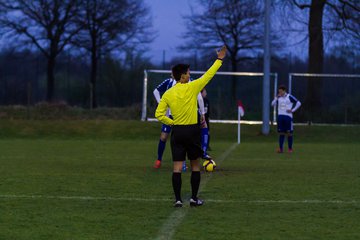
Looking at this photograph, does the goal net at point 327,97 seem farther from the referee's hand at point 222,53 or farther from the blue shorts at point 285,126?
the referee's hand at point 222,53

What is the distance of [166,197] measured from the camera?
29.7 ft

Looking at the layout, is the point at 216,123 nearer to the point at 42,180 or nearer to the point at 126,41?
the point at 126,41

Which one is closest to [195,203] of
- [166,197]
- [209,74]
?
[166,197]

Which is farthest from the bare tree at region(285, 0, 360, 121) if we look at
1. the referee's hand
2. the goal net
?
the referee's hand

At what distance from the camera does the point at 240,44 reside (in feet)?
130

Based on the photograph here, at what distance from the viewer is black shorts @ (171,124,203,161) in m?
8.21

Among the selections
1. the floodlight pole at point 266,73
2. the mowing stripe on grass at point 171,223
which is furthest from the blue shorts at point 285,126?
the mowing stripe on grass at point 171,223

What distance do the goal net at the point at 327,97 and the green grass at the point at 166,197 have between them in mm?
11369

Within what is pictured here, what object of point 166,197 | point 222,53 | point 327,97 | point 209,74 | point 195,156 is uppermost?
point 222,53

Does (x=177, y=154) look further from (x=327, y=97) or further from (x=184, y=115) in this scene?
(x=327, y=97)

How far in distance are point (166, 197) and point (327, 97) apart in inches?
869

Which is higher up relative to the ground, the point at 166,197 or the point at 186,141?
the point at 186,141

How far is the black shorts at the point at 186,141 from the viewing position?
821 centimetres

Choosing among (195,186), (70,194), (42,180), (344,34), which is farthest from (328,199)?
(344,34)
